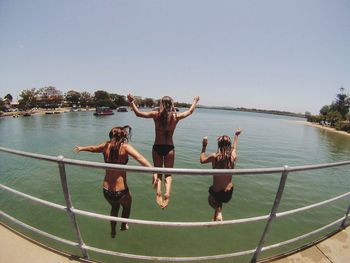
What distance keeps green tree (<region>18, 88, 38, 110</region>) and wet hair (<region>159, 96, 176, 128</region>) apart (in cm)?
13328

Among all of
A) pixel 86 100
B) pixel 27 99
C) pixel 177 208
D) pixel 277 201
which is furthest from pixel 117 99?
pixel 277 201

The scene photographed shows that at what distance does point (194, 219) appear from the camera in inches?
326

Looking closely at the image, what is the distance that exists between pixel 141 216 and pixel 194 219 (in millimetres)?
2054

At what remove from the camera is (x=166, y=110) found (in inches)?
152

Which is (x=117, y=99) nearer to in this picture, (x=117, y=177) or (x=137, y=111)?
(x=137, y=111)

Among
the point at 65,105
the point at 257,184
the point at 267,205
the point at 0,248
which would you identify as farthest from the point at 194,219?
the point at 65,105

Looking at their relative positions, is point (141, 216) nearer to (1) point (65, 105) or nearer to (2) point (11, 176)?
(2) point (11, 176)

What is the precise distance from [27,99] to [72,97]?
26.8 m

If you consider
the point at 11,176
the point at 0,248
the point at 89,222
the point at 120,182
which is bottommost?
the point at 11,176

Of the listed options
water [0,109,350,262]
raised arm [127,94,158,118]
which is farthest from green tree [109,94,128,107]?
raised arm [127,94,158,118]

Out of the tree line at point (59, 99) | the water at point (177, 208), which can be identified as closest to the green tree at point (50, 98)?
the tree line at point (59, 99)

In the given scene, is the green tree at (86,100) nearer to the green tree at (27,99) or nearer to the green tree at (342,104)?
the green tree at (27,99)

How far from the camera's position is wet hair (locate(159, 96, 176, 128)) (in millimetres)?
3830

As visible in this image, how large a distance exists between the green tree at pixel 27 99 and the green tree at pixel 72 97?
66.9ft
